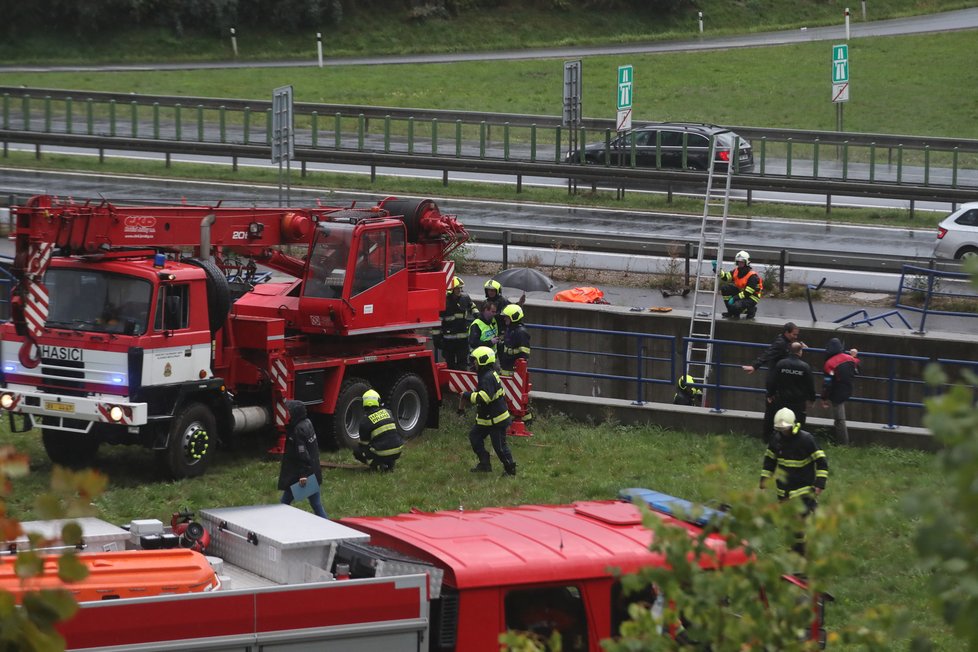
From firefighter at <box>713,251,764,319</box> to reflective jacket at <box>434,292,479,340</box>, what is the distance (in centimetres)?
356

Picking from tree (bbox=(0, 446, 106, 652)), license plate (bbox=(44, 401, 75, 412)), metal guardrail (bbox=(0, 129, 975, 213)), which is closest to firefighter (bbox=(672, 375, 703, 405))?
license plate (bbox=(44, 401, 75, 412))

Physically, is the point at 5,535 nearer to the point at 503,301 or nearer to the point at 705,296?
the point at 503,301

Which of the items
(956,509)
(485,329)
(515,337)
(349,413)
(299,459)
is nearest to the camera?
(956,509)

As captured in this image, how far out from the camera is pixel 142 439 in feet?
46.3

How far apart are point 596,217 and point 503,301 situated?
37.9 feet

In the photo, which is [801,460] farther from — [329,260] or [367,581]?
[329,260]

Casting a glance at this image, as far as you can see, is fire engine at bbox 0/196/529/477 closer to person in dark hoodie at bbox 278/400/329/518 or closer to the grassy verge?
person in dark hoodie at bbox 278/400/329/518

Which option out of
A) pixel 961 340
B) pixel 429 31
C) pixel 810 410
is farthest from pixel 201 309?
Result: pixel 429 31

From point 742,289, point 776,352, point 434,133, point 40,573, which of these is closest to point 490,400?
point 776,352

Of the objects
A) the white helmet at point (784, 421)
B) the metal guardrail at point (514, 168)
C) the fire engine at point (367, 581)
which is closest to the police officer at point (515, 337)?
the white helmet at point (784, 421)

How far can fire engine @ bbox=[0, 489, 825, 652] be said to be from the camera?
7.08m

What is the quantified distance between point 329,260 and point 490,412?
9.18 ft

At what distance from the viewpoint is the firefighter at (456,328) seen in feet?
61.4

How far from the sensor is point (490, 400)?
583 inches
